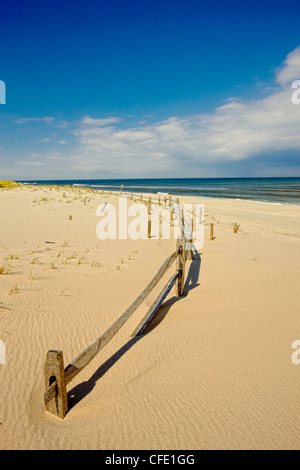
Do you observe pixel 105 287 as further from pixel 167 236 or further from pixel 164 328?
pixel 167 236

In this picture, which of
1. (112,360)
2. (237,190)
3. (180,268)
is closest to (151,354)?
(112,360)

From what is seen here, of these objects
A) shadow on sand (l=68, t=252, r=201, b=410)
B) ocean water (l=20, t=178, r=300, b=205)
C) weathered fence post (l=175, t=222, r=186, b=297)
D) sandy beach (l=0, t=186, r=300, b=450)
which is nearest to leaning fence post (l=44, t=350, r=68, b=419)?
sandy beach (l=0, t=186, r=300, b=450)

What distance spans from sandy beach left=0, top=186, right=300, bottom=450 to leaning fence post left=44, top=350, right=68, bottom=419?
10 centimetres

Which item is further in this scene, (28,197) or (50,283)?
(28,197)

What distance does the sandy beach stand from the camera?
2570 mm

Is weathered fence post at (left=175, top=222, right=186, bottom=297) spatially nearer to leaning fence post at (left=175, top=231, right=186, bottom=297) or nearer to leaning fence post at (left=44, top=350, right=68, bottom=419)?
leaning fence post at (left=175, top=231, right=186, bottom=297)

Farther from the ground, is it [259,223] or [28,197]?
[28,197]

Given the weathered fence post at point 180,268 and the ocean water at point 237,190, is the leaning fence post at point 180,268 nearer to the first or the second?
the weathered fence post at point 180,268

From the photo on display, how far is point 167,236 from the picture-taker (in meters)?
12.0

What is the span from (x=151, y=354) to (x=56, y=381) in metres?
1.60

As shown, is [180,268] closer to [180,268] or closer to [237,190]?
[180,268]

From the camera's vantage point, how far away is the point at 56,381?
249 centimetres

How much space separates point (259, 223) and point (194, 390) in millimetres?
16209
